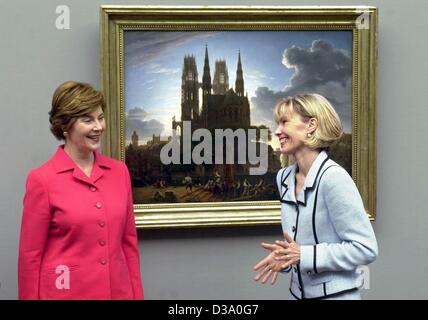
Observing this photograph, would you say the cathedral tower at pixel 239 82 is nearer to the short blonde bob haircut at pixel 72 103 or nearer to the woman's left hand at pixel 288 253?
the short blonde bob haircut at pixel 72 103

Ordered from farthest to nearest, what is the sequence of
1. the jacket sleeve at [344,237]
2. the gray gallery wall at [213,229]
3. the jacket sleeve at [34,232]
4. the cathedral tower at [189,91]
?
the cathedral tower at [189,91] → the gray gallery wall at [213,229] → the jacket sleeve at [34,232] → the jacket sleeve at [344,237]

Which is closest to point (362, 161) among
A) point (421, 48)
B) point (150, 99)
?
point (421, 48)

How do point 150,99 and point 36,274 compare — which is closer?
point 36,274

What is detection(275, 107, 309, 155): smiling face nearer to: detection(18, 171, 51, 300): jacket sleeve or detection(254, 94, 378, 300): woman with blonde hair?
detection(254, 94, 378, 300): woman with blonde hair

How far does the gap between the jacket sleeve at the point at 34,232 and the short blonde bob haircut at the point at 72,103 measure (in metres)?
0.26

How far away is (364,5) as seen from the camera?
12.4 feet

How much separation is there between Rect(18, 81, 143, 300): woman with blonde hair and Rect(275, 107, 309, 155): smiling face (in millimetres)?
773

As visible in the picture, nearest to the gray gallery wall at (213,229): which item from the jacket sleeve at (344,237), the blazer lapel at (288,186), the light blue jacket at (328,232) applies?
the blazer lapel at (288,186)

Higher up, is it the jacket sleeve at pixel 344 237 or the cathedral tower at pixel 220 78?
the cathedral tower at pixel 220 78

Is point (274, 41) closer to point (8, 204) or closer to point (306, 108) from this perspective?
point (306, 108)

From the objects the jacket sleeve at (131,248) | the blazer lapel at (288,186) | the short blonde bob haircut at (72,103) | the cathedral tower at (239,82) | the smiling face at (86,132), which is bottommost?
the jacket sleeve at (131,248)

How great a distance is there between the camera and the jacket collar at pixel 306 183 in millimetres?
2365

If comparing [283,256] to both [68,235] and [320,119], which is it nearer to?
[320,119]

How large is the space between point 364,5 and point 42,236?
2.29 meters
